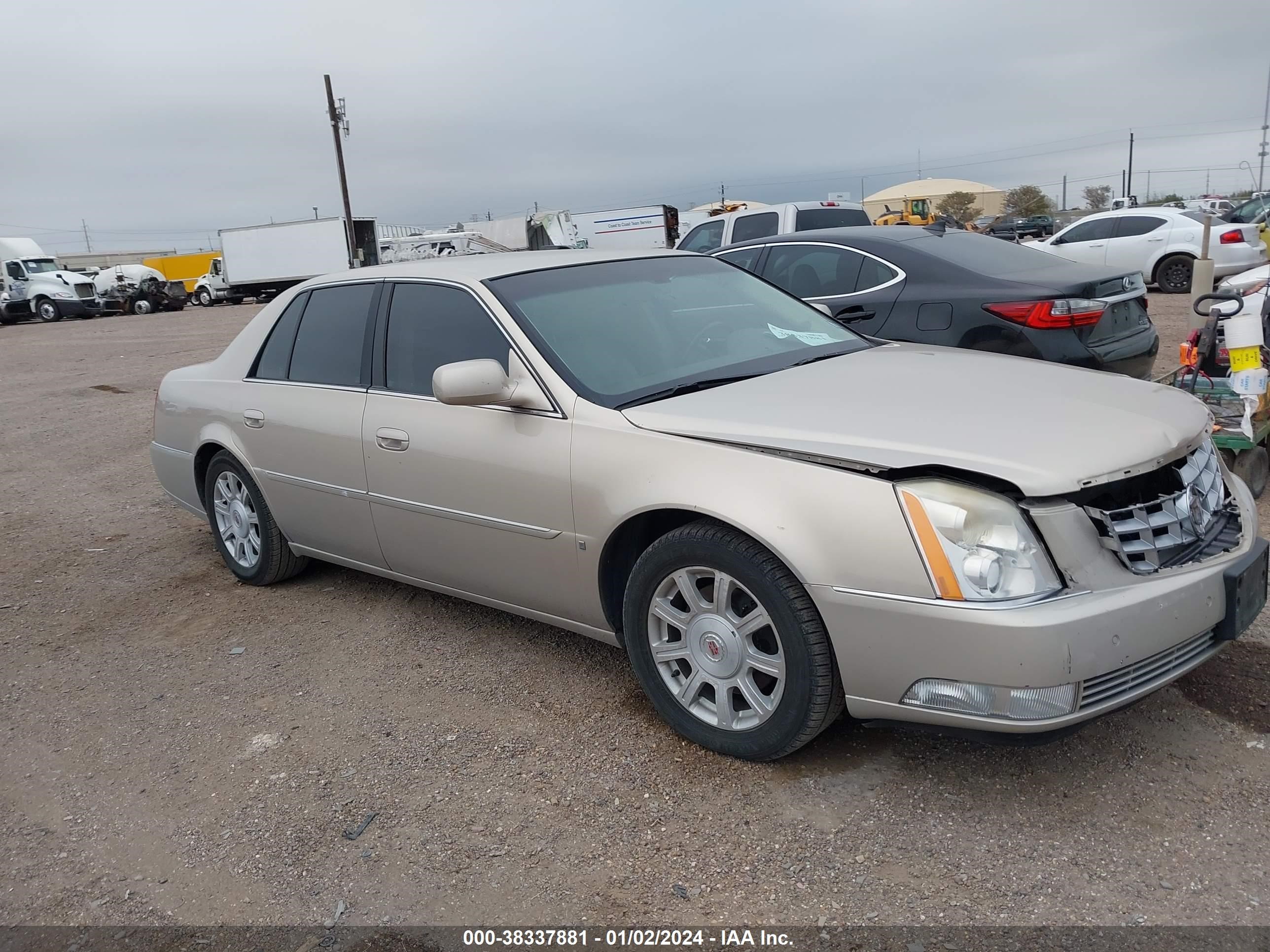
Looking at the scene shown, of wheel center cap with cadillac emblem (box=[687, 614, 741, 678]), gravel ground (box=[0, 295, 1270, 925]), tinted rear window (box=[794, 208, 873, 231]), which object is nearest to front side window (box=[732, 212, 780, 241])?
tinted rear window (box=[794, 208, 873, 231])

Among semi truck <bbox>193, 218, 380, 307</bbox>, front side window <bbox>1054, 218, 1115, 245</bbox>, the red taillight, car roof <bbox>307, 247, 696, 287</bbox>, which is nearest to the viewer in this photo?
car roof <bbox>307, 247, 696, 287</bbox>

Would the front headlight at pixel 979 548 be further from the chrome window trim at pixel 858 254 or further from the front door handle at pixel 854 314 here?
the front door handle at pixel 854 314

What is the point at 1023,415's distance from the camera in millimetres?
2928

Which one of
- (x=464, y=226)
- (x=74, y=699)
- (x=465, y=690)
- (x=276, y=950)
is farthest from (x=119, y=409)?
(x=464, y=226)

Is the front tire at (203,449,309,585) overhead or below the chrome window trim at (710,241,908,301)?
below

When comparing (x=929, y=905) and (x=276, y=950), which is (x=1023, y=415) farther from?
(x=276, y=950)

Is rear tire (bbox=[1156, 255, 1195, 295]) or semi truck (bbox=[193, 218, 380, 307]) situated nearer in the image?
rear tire (bbox=[1156, 255, 1195, 295])

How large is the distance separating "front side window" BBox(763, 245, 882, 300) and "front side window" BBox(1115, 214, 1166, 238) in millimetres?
11594

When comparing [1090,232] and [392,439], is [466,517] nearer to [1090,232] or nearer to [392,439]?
[392,439]

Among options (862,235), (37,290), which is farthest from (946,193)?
(862,235)

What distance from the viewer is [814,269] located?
22.1 ft

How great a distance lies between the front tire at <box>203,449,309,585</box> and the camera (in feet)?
16.0

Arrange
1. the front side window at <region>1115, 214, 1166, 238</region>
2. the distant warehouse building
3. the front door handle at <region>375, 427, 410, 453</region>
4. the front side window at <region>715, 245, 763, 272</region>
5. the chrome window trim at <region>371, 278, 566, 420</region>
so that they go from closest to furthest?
the chrome window trim at <region>371, 278, 566, 420</region> → the front door handle at <region>375, 427, 410, 453</region> → the front side window at <region>715, 245, 763, 272</region> → the front side window at <region>1115, 214, 1166, 238</region> → the distant warehouse building

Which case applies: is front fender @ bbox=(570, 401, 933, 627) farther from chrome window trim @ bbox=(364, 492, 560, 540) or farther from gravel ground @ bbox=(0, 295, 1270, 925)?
gravel ground @ bbox=(0, 295, 1270, 925)
